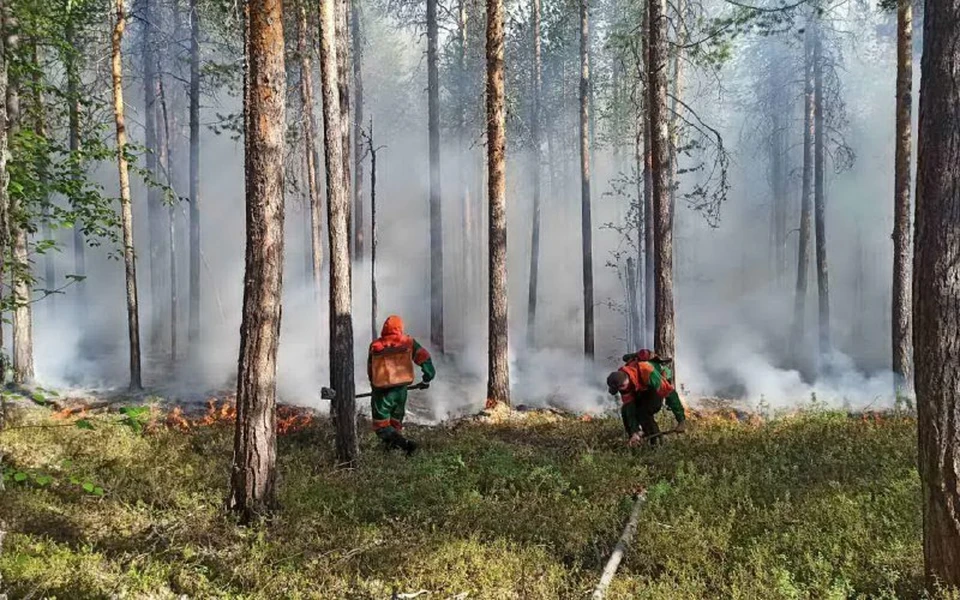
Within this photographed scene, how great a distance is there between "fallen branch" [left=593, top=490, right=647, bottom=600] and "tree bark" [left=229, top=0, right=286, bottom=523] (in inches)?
134

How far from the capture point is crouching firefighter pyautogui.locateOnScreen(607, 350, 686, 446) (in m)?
8.03

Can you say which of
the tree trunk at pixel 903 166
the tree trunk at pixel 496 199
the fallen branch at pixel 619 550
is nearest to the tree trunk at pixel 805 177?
the tree trunk at pixel 903 166

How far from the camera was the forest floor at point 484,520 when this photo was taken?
450cm

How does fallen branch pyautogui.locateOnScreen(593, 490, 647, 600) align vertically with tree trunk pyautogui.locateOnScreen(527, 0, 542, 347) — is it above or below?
below

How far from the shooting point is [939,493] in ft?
12.1

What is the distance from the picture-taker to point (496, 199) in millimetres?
11766

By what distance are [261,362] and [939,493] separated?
547 cm

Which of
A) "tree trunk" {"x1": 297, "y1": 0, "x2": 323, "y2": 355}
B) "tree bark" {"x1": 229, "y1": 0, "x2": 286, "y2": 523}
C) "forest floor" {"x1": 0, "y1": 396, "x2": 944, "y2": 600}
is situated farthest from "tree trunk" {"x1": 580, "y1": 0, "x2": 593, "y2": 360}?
"tree bark" {"x1": 229, "y1": 0, "x2": 286, "y2": 523}

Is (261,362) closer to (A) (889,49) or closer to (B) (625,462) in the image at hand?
(B) (625,462)

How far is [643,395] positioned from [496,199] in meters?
5.14

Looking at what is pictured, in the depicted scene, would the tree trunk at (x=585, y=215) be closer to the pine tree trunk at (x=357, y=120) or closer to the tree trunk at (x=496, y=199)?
the pine tree trunk at (x=357, y=120)

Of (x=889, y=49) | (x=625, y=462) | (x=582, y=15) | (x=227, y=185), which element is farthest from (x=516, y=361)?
(x=889, y=49)

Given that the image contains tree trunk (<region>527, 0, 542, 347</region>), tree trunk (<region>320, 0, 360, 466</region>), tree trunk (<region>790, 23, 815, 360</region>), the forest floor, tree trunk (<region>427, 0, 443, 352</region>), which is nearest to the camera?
the forest floor

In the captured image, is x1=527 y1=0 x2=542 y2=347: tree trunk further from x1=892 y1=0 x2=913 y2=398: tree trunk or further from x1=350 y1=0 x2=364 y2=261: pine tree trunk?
x1=892 y1=0 x2=913 y2=398: tree trunk
